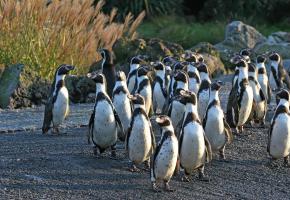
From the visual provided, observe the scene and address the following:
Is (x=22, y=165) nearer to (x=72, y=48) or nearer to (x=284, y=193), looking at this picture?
(x=284, y=193)

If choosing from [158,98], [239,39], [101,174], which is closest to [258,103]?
[158,98]

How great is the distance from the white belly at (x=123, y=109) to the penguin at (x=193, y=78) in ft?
6.59

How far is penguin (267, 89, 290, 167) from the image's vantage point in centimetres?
1104

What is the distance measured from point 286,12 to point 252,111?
71.2 ft

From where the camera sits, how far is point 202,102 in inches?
503

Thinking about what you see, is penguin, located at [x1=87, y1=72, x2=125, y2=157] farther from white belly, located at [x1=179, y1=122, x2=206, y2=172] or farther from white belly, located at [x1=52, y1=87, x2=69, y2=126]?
white belly, located at [x1=52, y1=87, x2=69, y2=126]

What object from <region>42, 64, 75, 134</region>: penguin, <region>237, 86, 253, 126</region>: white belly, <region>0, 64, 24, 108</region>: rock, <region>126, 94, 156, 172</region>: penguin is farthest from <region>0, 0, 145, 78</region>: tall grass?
<region>126, 94, 156, 172</region>: penguin

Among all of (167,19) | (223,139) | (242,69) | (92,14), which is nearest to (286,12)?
(167,19)

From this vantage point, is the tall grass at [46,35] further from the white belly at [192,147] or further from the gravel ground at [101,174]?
the white belly at [192,147]

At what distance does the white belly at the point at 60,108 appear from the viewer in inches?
506

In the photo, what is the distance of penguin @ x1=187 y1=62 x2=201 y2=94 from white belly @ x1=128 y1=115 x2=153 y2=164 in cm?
343

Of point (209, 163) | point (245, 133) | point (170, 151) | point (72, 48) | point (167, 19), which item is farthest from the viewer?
point (167, 19)

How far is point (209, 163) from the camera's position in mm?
11141

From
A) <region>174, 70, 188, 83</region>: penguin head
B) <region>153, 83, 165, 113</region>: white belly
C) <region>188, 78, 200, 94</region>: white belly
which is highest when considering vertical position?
<region>174, 70, 188, 83</region>: penguin head
